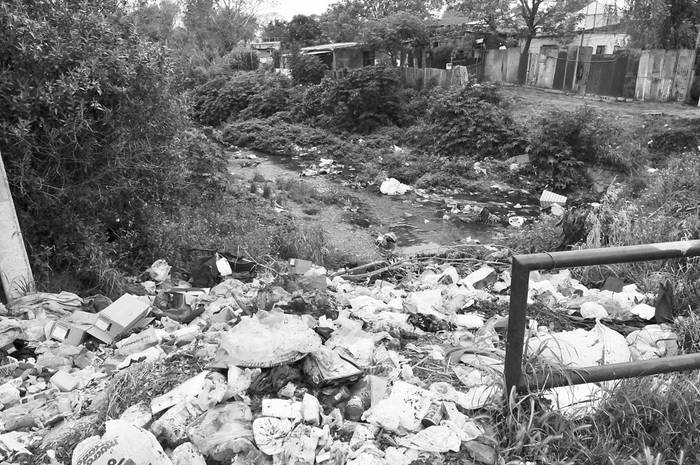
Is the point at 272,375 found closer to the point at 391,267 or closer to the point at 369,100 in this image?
the point at 391,267

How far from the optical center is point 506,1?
894 inches

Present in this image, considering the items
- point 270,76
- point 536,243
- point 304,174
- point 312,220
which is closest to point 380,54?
point 270,76

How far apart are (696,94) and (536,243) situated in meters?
12.9

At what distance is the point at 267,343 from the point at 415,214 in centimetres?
895

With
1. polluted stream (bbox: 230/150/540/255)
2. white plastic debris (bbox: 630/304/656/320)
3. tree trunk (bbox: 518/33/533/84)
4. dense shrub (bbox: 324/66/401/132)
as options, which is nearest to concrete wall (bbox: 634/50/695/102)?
tree trunk (bbox: 518/33/533/84)

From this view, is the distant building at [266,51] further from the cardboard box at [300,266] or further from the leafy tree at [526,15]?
the cardboard box at [300,266]

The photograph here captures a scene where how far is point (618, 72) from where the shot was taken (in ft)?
59.4

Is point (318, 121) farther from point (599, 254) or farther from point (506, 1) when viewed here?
point (599, 254)

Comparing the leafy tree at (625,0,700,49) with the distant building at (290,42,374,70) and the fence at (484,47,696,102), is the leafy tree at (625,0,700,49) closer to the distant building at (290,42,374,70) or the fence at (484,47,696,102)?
the fence at (484,47,696,102)

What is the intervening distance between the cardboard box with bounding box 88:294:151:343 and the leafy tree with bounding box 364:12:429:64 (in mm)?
21041

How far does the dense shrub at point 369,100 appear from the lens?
63.3 feet

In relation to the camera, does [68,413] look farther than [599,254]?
Yes

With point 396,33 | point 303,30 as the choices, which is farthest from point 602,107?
point 303,30

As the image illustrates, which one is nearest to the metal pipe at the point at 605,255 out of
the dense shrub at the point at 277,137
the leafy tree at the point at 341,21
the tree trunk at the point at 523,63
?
the dense shrub at the point at 277,137
